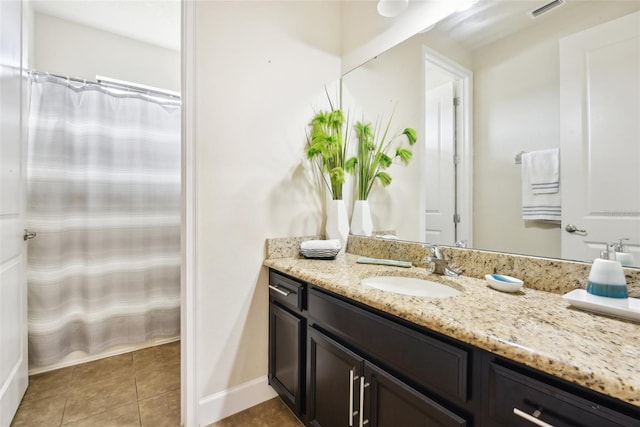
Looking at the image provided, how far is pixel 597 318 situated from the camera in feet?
2.43

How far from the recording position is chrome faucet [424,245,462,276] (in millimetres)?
1242

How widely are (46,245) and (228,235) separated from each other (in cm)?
138

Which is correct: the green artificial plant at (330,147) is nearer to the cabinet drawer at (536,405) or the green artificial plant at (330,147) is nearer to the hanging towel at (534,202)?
the hanging towel at (534,202)

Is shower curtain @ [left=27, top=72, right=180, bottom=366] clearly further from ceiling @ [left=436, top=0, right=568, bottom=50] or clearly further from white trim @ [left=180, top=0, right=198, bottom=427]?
ceiling @ [left=436, top=0, right=568, bottom=50]

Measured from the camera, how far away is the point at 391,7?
1536mm

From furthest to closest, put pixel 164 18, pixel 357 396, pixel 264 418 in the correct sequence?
pixel 164 18 < pixel 264 418 < pixel 357 396

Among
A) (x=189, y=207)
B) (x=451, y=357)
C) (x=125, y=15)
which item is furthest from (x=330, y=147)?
(x=125, y=15)

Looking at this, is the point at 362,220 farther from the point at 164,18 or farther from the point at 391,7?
the point at 164,18

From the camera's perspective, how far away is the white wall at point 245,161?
57.7 inches

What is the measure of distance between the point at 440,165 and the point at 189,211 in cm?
125

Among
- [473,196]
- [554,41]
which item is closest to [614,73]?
[554,41]

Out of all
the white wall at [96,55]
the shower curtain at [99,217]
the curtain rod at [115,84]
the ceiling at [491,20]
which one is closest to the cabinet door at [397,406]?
the ceiling at [491,20]

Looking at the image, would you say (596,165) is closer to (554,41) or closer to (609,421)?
(554,41)

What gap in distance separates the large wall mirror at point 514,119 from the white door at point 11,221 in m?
1.90
